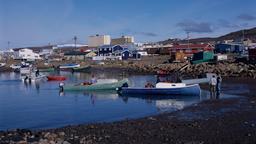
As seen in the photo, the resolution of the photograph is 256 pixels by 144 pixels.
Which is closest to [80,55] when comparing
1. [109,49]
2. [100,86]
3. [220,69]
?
[109,49]

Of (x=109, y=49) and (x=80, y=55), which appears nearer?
(x=109, y=49)

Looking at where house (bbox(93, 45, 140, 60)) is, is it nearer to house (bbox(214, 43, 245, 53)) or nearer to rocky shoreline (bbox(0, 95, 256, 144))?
house (bbox(214, 43, 245, 53))

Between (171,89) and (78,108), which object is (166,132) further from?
(171,89)

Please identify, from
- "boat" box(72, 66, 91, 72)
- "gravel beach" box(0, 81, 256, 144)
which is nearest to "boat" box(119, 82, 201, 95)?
"gravel beach" box(0, 81, 256, 144)

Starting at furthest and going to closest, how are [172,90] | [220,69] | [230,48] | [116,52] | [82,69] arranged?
[116,52] < [230,48] < [82,69] < [220,69] < [172,90]

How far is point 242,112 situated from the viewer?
23.0m

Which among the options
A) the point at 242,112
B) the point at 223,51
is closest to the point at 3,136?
the point at 242,112

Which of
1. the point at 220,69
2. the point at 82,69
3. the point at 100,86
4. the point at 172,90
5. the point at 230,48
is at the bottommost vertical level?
the point at 172,90

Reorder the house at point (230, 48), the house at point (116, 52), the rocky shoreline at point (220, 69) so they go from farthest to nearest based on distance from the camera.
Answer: the house at point (116, 52)
the house at point (230, 48)
the rocky shoreline at point (220, 69)

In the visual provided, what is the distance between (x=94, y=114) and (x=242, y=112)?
9160mm

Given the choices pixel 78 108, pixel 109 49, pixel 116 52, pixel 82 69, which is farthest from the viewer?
pixel 109 49

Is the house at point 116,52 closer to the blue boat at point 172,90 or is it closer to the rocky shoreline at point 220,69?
the rocky shoreline at point 220,69

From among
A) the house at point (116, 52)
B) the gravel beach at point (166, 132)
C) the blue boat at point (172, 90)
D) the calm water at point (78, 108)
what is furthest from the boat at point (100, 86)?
the house at point (116, 52)

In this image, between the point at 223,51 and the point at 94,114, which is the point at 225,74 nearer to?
the point at 94,114
